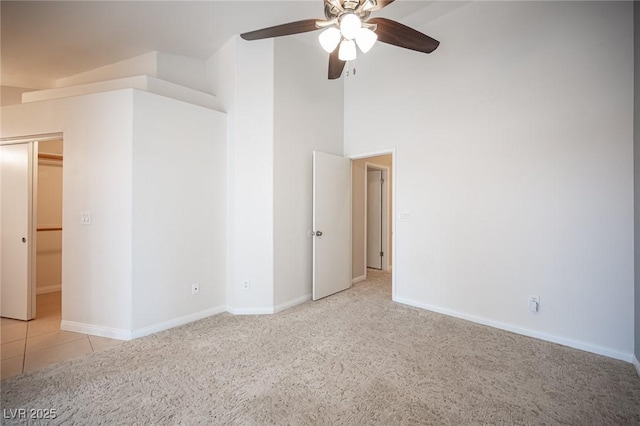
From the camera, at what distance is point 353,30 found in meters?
1.71

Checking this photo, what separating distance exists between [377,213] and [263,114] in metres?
3.20

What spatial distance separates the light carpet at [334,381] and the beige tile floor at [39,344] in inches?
8.0

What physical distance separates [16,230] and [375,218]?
5.16 meters

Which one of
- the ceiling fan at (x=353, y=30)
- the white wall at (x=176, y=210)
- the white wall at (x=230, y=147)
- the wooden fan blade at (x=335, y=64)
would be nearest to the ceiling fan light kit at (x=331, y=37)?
the ceiling fan at (x=353, y=30)

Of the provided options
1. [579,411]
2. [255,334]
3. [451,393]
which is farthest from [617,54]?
[255,334]

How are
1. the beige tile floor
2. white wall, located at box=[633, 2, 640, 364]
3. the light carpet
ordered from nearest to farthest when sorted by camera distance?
the light carpet < white wall, located at box=[633, 2, 640, 364] < the beige tile floor

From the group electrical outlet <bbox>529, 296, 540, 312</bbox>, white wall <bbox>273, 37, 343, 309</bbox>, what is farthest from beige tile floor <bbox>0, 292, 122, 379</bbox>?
electrical outlet <bbox>529, 296, 540, 312</bbox>

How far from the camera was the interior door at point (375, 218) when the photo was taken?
5590mm

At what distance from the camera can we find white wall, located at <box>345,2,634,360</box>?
2316 mm

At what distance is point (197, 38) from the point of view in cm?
327

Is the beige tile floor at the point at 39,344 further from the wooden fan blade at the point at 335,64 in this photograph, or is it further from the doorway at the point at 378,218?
the doorway at the point at 378,218

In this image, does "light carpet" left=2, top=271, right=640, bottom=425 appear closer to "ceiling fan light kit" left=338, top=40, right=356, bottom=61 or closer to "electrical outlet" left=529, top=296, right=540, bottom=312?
"electrical outlet" left=529, top=296, right=540, bottom=312

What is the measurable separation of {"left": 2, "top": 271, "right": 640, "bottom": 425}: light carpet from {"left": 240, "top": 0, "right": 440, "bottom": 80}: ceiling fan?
7.56 feet

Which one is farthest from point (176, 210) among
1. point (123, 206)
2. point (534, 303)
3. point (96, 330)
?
point (534, 303)
